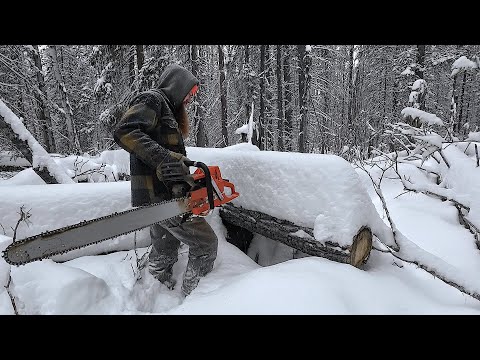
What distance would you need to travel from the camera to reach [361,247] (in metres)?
2.55

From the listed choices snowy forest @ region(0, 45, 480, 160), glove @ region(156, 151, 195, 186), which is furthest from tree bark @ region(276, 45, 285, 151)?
glove @ region(156, 151, 195, 186)

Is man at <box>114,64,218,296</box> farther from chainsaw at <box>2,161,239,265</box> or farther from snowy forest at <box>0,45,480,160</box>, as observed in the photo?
snowy forest at <box>0,45,480,160</box>

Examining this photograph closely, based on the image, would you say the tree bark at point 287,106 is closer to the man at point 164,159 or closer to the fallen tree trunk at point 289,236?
the fallen tree trunk at point 289,236

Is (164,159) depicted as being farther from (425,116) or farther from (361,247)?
(425,116)

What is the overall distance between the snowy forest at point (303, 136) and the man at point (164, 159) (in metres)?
0.54

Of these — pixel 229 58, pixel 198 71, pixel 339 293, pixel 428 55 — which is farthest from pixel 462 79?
pixel 339 293

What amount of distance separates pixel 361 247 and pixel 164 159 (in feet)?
6.22

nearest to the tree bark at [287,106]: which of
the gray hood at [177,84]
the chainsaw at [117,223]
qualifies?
the gray hood at [177,84]

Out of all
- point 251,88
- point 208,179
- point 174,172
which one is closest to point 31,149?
point 174,172

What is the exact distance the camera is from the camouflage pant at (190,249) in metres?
2.72

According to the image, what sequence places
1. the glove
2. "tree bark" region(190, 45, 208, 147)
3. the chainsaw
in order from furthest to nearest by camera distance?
1. "tree bark" region(190, 45, 208, 147)
2. the glove
3. the chainsaw

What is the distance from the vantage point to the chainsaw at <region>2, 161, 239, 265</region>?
5.22ft

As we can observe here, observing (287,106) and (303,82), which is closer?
(303,82)

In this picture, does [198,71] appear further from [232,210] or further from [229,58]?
[232,210]
